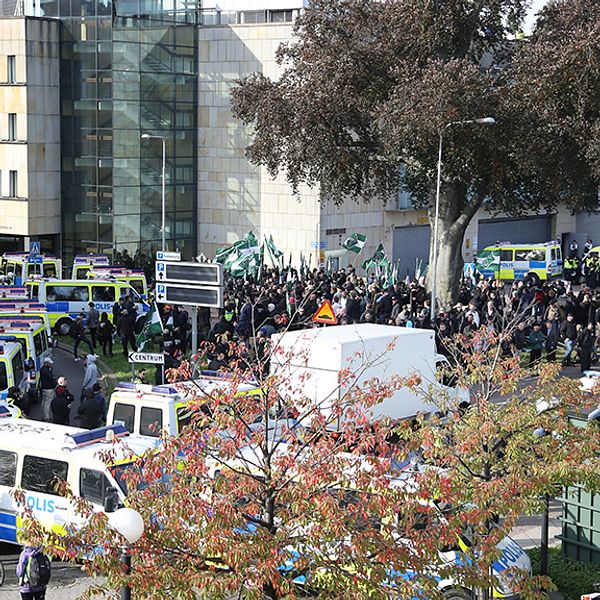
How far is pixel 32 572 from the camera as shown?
38.7 feet

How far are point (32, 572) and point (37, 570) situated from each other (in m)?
0.06

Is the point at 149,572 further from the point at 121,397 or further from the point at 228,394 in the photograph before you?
the point at 121,397

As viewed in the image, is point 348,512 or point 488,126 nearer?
point 348,512

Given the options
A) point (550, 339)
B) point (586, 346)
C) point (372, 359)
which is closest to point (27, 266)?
point (550, 339)

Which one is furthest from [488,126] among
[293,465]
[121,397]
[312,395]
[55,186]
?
[55,186]

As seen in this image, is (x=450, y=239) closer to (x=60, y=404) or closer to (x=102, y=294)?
(x=102, y=294)

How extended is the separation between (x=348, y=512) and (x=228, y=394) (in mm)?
1958

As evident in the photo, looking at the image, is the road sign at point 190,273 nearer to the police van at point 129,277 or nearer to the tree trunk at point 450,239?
the police van at point 129,277

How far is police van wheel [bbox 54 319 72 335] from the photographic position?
32.6 metres

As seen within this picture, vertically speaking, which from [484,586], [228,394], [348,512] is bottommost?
[484,586]

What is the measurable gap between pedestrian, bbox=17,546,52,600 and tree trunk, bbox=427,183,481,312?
25.2 meters

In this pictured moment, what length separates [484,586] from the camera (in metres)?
9.23

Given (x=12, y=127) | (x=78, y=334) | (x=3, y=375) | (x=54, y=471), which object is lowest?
(x=54, y=471)

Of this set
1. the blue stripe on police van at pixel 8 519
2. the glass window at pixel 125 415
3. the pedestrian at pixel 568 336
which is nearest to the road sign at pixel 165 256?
the glass window at pixel 125 415
